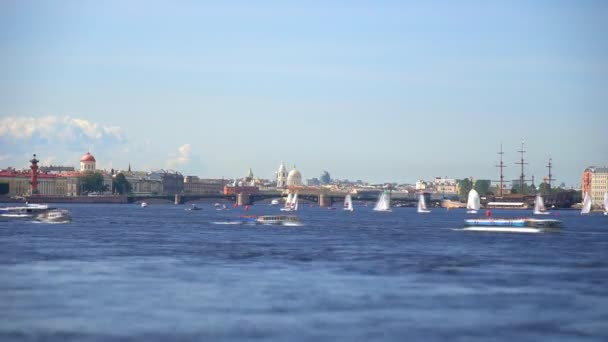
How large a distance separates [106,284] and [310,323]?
38.3 ft

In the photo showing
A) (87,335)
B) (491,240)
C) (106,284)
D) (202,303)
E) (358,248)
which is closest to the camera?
(87,335)

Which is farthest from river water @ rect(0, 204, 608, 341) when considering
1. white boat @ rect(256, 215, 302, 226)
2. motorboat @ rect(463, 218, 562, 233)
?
white boat @ rect(256, 215, 302, 226)

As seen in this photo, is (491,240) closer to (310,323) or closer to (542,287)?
(542,287)

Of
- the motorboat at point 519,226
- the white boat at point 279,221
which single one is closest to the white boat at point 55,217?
the white boat at point 279,221

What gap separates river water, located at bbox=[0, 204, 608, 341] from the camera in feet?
→ 101

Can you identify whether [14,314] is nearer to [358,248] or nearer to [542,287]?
[542,287]

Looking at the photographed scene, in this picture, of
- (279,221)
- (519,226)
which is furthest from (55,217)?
(519,226)

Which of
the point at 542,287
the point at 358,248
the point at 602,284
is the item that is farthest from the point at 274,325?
the point at 358,248

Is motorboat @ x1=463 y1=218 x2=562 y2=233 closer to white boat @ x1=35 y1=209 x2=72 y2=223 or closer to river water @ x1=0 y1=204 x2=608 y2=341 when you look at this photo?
river water @ x1=0 y1=204 x2=608 y2=341

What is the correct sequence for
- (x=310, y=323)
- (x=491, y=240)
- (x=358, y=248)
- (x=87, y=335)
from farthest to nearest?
(x=491, y=240)
(x=358, y=248)
(x=310, y=323)
(x=87, y=335)

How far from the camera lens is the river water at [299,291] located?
30797 millimetres

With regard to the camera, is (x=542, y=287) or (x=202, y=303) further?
(x=542, y=287)

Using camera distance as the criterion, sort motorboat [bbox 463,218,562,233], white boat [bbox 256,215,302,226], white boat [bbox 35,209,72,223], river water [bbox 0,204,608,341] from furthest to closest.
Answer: white boat [bbox 256,215,302,226], white boat [bbox 35,209,72,223], motorboat [bbox 463,218,562,233], river water [bbox 0,204,608,341]

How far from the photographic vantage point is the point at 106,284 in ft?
134
